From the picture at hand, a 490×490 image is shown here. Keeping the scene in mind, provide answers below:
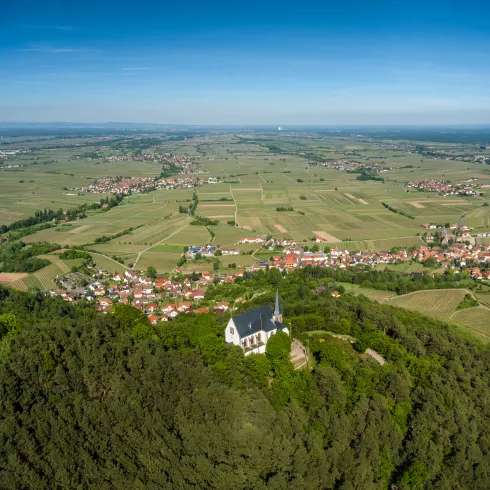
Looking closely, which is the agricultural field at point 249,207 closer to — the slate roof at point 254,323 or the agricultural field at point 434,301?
the agricultural field at point 434,301

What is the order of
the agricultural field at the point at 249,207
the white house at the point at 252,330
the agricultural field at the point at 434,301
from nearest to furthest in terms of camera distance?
the white house at the point at 252,330 < the agricultural field at the point at 434,301 < the agricultural field at the point at 249,207

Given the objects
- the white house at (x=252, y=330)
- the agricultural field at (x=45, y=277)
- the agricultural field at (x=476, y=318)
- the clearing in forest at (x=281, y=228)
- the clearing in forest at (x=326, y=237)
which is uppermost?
the white house at (x=252, y=330)

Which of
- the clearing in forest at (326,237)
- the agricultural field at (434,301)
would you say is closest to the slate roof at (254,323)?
the agricultural field at (434,301)

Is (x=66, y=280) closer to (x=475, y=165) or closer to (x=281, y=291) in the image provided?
(x=281, y=291)

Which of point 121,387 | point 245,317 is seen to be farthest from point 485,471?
point 121,387

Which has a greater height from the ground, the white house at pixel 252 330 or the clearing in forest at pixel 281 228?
the white house at pixel 252 330

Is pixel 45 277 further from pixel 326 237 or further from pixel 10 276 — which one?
pixel 326 237

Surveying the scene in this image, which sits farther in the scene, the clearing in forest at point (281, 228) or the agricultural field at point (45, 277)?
the clearing in forest at point (281, 228)

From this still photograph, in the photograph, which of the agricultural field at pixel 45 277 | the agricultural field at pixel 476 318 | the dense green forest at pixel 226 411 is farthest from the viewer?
the agricultural field at pixel 45 277
